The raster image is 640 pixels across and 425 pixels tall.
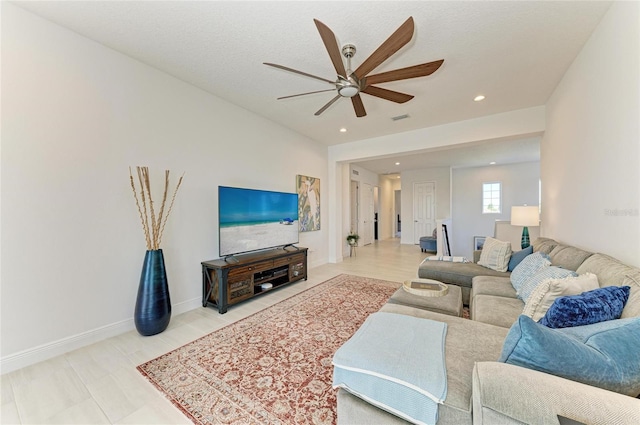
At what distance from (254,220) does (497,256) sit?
10.6 ft

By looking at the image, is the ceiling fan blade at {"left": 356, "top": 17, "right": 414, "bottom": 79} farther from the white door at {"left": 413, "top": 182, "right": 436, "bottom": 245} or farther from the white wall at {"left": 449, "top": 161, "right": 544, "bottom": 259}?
the white door at {"left": 413, "top": 182, "right": 436, "bottom": 245}

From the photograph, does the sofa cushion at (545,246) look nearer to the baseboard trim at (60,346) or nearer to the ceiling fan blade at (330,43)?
the ceiling fan blade at (330,43)

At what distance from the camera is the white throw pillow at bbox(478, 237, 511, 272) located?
3.00 m

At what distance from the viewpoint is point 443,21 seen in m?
1.97

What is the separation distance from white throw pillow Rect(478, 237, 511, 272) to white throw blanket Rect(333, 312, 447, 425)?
2.21 meters

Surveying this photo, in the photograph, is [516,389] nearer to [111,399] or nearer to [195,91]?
[111,399]

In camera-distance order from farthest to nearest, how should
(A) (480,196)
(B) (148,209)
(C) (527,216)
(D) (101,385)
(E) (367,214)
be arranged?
(E) (367,214) → (A) (480,196) → (C) (527,216) → (B) (148,209) → (D) (101,385)

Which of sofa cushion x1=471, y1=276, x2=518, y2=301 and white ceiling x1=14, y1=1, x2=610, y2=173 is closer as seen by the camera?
white ceiling x1=14, y1=1, x2=610, y2=173

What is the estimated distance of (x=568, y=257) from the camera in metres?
2.11

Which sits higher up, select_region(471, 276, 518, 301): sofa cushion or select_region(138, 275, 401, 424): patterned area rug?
select_region(471, 276, 518, 301): sofa cushion

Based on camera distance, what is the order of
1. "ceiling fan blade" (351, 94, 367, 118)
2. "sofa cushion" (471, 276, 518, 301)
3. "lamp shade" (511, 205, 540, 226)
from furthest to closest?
"lamp shade" (511, 205, 540, 226), "ceiling fan blade" (351, 94, 367, 118), "sofa cushion" (471, 276, 518, 301)

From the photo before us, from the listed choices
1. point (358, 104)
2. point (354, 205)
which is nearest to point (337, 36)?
point (358, 104)

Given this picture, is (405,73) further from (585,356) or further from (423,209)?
(423,209)

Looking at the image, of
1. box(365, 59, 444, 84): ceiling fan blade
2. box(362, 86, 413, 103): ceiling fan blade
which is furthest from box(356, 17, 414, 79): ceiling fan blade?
box(362, 86, 413, 103): ceiling fan blade
